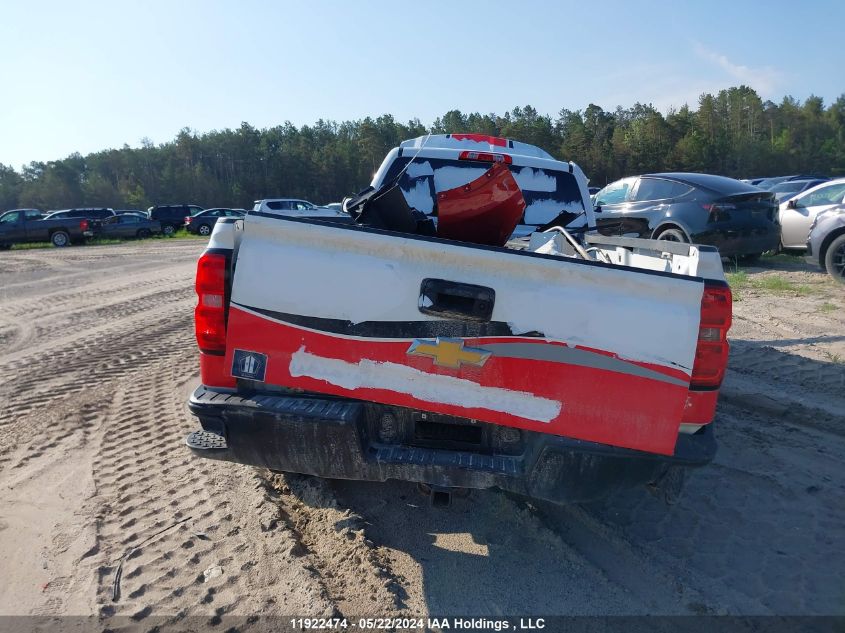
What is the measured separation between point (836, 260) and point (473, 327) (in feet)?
29.2

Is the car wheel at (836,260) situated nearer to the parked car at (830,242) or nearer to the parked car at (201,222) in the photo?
the parked car at (830,242)

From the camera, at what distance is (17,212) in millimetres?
25875

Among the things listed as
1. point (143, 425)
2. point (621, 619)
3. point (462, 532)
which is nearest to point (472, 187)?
point (462, 532)

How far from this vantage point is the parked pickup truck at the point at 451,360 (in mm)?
2238

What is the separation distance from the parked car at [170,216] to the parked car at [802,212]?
32.8m

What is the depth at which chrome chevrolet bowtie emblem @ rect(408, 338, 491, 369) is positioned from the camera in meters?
2.30

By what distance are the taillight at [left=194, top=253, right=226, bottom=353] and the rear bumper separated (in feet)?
0.79

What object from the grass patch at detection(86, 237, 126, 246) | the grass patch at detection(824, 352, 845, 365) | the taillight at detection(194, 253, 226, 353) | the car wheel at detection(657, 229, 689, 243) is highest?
the taillight at detection(194, 253, 226, 353)

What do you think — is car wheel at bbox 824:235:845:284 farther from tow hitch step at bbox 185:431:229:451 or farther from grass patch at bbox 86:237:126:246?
grass patch at bbox 86:237:126:246

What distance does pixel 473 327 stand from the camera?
2.29m

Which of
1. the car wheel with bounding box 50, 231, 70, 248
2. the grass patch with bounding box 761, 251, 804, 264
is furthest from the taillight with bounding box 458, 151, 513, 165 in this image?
the car wheel with bounding box 50, 231, 70, 248

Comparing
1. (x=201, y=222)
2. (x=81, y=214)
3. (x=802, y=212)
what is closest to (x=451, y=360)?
(x=802, y=212)

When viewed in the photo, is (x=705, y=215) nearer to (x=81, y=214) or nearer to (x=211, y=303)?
(x=211, y=303)

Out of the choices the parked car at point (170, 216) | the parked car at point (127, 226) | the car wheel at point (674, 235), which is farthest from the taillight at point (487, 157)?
the parked car at point (170, 216)
